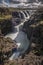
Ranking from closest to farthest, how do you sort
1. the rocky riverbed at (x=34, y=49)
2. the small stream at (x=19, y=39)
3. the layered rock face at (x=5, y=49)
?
the rocky riverbed at (x=34, y=49) → the layered rock face at (x=5, y=49) → the small stream at (x=19, y=39)

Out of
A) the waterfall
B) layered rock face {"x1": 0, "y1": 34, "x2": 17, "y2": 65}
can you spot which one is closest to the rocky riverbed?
the waterfall

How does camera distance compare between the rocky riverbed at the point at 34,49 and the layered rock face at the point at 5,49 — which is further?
the layered rock face at the point at 5,49

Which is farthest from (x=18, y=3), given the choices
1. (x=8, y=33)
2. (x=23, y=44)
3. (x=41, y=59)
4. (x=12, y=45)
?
(x=41, y=59)

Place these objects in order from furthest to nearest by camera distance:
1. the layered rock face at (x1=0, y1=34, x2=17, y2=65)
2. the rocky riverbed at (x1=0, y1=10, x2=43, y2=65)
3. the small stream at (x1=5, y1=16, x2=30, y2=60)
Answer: the small stream at (x1=5, y1=16, x2=30, y2=60)
the layered rock face at (x1=0, y1=34, x2=17, y2=65)
the rocky riverbed at (x1=0, y1=10, x2=43, y2=65)

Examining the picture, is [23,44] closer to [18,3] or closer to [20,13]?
[20,13]

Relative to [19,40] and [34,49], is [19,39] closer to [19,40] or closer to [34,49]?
[19,40]

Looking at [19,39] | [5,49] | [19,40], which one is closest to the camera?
[5,49]

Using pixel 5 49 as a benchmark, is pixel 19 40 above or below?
below

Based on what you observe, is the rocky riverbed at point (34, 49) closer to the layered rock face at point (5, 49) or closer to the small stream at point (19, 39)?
the small stream at point (19, 39)

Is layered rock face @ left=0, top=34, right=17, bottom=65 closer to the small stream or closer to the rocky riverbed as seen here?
the rocky riverbed

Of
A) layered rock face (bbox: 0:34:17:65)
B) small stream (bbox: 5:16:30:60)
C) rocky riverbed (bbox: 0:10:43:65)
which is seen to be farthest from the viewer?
small stream (bbox: 5:16:30:60)

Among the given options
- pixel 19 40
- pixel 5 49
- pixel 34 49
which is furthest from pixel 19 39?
pixel 5 49

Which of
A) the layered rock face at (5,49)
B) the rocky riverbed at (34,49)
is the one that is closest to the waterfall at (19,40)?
the rocky riverbed at (34,49)
